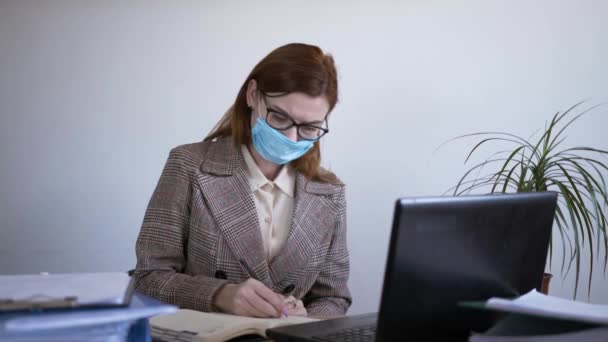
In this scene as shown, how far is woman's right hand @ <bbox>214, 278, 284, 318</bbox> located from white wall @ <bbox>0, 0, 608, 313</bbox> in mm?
1432

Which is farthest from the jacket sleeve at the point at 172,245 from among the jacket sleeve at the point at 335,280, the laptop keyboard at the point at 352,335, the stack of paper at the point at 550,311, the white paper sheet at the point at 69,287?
the stack of paper at the point at 550,311

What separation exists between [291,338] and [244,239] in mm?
739

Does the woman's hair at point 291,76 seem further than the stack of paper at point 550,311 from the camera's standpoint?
Yes

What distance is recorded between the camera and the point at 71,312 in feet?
2.45

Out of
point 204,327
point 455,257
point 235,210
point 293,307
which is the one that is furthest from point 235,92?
point 455,257

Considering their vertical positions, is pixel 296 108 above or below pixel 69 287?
above

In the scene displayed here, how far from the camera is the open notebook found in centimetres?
115

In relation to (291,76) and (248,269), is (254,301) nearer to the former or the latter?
(248,269)

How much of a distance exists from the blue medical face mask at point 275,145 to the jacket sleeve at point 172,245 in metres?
0.17

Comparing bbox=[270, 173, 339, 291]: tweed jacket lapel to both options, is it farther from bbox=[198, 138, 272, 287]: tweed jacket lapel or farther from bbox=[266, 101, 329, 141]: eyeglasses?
bbox=[266, 101, 329, 141]: eyeglasses

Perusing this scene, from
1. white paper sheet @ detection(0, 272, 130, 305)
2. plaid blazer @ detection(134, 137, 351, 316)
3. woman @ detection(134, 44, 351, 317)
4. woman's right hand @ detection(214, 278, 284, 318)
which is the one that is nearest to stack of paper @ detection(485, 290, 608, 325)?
white paper sheet @ detection(0, 272, 130, 305)

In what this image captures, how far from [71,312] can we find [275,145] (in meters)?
1.11

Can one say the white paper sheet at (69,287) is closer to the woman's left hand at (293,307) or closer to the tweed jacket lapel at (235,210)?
the woman's left hand at (293,307)

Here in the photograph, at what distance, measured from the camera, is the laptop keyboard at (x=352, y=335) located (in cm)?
108
